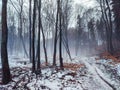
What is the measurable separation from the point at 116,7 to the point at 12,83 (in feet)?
102

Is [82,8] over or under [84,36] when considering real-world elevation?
over

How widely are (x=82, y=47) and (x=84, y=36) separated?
582 cm

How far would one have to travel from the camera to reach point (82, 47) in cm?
9406

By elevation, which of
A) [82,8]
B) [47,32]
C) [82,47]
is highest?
[82,8]

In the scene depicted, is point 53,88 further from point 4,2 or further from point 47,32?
point 47,32

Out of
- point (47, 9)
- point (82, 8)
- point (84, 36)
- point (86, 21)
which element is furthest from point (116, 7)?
point (84, 36)

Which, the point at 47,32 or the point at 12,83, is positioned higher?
the point at 47,32

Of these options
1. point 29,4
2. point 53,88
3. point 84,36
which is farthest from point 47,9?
point 84,36

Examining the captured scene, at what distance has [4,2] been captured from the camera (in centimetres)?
1325

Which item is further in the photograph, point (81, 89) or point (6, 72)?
point (6, 72)

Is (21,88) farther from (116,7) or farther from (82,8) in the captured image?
(82,8)

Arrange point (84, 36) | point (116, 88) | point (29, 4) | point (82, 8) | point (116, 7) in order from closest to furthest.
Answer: point (116, 88), point (29, 4), point (116, 7), point (82, 8), point (84, 36)

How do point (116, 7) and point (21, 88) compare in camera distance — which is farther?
point (116, 7)

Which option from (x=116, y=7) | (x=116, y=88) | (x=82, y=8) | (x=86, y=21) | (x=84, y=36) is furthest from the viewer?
(x=84, y=36)
